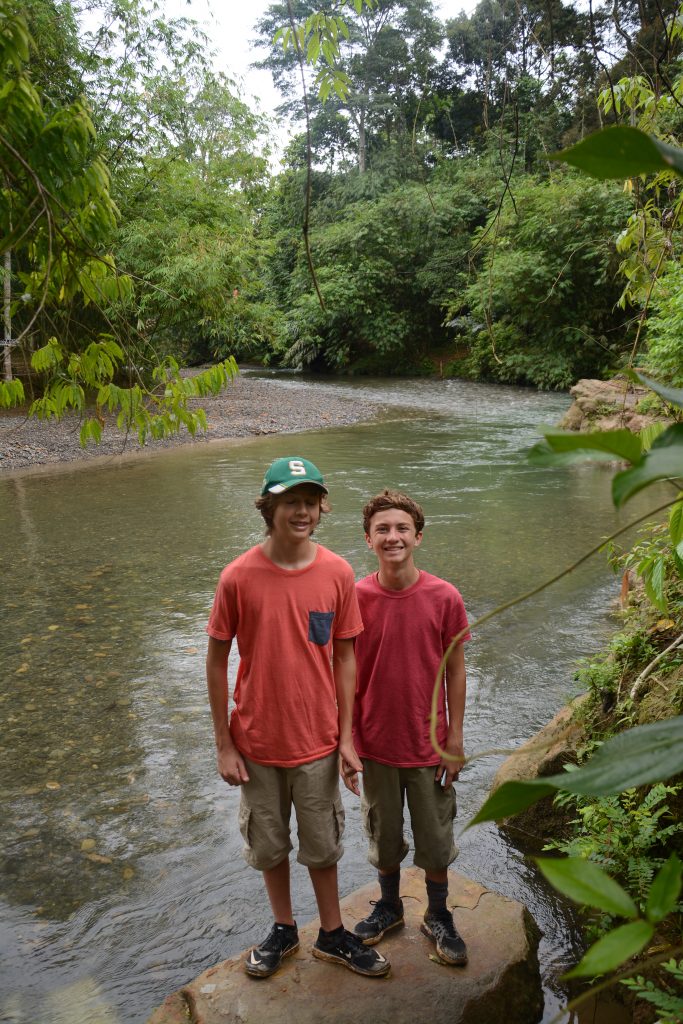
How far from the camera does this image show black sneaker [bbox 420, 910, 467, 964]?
93.7 inches

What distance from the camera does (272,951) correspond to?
2408 mm

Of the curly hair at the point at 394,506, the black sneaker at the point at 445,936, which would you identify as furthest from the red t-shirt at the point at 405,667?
the black sneaker at the point at 445,936

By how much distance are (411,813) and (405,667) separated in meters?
0.45

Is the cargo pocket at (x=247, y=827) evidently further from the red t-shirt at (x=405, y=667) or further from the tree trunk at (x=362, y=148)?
the tree trunk at (x=362, y=148)

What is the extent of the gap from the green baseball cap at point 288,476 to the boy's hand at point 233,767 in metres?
0.78

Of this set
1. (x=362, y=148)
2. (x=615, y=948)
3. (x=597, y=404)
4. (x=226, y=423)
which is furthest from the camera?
(x=362, y=148)

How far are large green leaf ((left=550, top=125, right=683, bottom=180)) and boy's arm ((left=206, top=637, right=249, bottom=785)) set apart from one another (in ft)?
6.70

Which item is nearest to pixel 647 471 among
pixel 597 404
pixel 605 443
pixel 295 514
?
pixel 605 443

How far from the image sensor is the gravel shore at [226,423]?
43.0 feet

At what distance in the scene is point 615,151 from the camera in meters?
0.50

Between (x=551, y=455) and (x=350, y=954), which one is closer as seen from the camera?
(x=551, y=455)

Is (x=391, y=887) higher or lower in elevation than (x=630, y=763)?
lower

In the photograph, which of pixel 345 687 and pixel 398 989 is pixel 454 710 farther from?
pixel 398 989

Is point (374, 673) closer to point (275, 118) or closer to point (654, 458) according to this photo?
point (654, 458)
